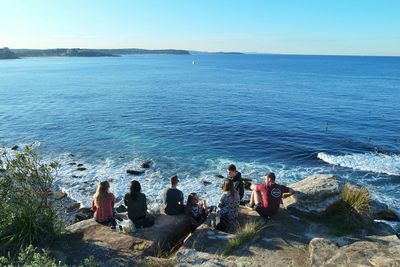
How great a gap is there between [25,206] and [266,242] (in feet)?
23.0

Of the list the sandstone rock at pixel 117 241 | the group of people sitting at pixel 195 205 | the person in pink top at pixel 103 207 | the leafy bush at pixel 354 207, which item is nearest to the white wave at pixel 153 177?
the group of people sitting at pixel 195 205

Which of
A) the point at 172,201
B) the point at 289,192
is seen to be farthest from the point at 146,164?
the point at 289,192

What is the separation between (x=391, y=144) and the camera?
110 feet

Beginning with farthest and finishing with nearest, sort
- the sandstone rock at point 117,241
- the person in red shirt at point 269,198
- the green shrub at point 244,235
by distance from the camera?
the person in red shirt at point 269,198 < the green shrub at point 244,235 < the sandstone rock at point 117,241

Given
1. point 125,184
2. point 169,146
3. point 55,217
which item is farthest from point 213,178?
point 55,217

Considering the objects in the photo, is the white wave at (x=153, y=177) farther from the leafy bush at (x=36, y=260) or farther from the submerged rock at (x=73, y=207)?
the leafy bush at (x=36, y=260)

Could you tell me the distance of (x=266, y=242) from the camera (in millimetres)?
10883

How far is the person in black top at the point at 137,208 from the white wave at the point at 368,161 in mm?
20269

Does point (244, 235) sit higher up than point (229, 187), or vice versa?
point (229, 187)

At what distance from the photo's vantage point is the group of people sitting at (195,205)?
11797 millimetres

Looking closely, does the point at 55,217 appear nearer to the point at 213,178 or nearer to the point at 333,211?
the point at 333,211

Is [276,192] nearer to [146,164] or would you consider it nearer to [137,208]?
[137,208]

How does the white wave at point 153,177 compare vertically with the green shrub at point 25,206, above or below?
below

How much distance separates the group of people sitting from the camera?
38.7 feet
